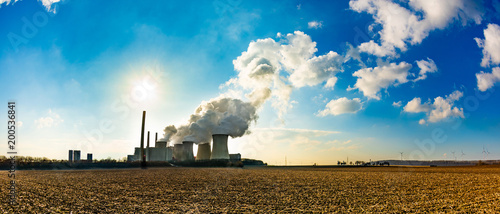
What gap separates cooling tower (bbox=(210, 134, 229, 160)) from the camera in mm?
65500

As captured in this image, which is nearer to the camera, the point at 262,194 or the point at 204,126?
the point at 262,194

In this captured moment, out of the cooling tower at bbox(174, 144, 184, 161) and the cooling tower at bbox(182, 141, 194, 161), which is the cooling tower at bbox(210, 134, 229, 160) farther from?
the cooling tower at bbox(174, 144, 184, 161)

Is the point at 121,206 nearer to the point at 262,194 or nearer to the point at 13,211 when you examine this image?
the point at 13,211

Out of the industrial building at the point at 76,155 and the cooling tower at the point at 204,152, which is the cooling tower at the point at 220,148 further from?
the industrial building at the point at 76,155

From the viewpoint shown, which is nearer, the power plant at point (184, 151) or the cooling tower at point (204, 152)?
the power plant at point (184, 151)

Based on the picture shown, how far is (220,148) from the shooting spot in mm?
66125

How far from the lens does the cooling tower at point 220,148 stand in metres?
65.5

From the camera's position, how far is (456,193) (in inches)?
598

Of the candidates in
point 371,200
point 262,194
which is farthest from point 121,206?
point 371,200

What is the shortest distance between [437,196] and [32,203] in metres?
16.2

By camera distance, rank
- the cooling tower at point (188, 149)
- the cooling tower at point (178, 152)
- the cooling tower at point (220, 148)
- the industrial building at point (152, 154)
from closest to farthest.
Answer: the cooling tower at point (220, 148) → the cooling tower at point (188, 149) → the industrial building at point (152, 154) → the cooling tower at point (178, 152)

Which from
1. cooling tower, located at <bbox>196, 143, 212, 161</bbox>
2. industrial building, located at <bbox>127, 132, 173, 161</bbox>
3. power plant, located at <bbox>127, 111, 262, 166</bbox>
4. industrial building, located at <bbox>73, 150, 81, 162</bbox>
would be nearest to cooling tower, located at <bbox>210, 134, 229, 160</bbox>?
power plant, located at <bbox>127, 111, 262, 166</bbox>

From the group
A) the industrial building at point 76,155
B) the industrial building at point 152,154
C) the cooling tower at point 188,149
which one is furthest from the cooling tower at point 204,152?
the industrial building at point 76,155

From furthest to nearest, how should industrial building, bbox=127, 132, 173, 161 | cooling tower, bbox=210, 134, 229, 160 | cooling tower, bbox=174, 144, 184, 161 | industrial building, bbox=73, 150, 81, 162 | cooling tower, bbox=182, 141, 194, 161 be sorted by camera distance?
cooling tower, bbox=174, 144, 184, 161
industrial building, bbox=127, 132, 173, 161
cooling tower, bbox=182, 141, 194, 161
industrial building, bbox=73, 150, 81, 162
cooling tower, bbox=210, 134, 229, 160
